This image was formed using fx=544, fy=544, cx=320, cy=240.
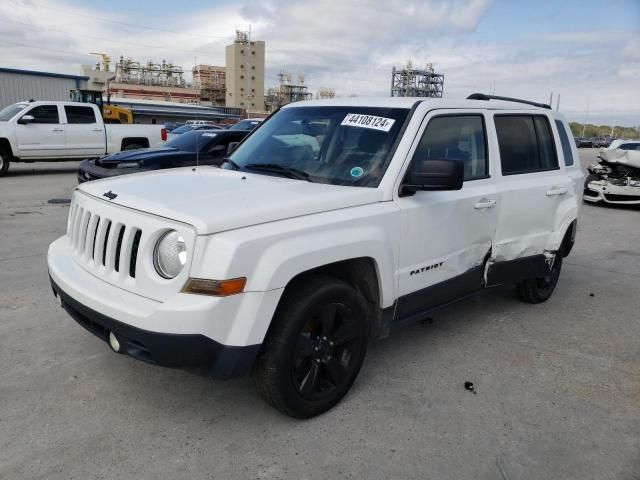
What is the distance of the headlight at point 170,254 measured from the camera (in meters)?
2.65

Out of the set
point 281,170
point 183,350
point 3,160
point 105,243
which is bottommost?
point 3,160

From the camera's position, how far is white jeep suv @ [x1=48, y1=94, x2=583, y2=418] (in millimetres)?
2604

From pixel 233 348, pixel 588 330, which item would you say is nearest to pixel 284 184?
pixel 233 348

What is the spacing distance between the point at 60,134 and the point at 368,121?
12832 mm

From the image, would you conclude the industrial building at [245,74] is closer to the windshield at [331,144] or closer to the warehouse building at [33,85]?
the warehouse building at [33,85]

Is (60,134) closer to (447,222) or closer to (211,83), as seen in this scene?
(447,222)

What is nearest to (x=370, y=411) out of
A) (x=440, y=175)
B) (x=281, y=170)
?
(x=440, y=175)

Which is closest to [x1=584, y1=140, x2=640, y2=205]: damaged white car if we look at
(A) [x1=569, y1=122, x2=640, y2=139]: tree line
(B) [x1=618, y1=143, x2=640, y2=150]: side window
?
(B) [x1=618, y1=143, x2=640, y2=150]: side window

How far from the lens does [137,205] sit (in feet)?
9.43

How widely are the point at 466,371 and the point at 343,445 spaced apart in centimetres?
130

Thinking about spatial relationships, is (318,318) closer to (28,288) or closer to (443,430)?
(443,430)

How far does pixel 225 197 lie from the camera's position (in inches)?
116

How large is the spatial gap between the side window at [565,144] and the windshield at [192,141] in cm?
613

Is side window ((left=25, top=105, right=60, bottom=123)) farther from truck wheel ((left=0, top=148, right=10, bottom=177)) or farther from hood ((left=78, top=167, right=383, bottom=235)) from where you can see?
hood ((left=78, top=167, right=383, bottom=235))
